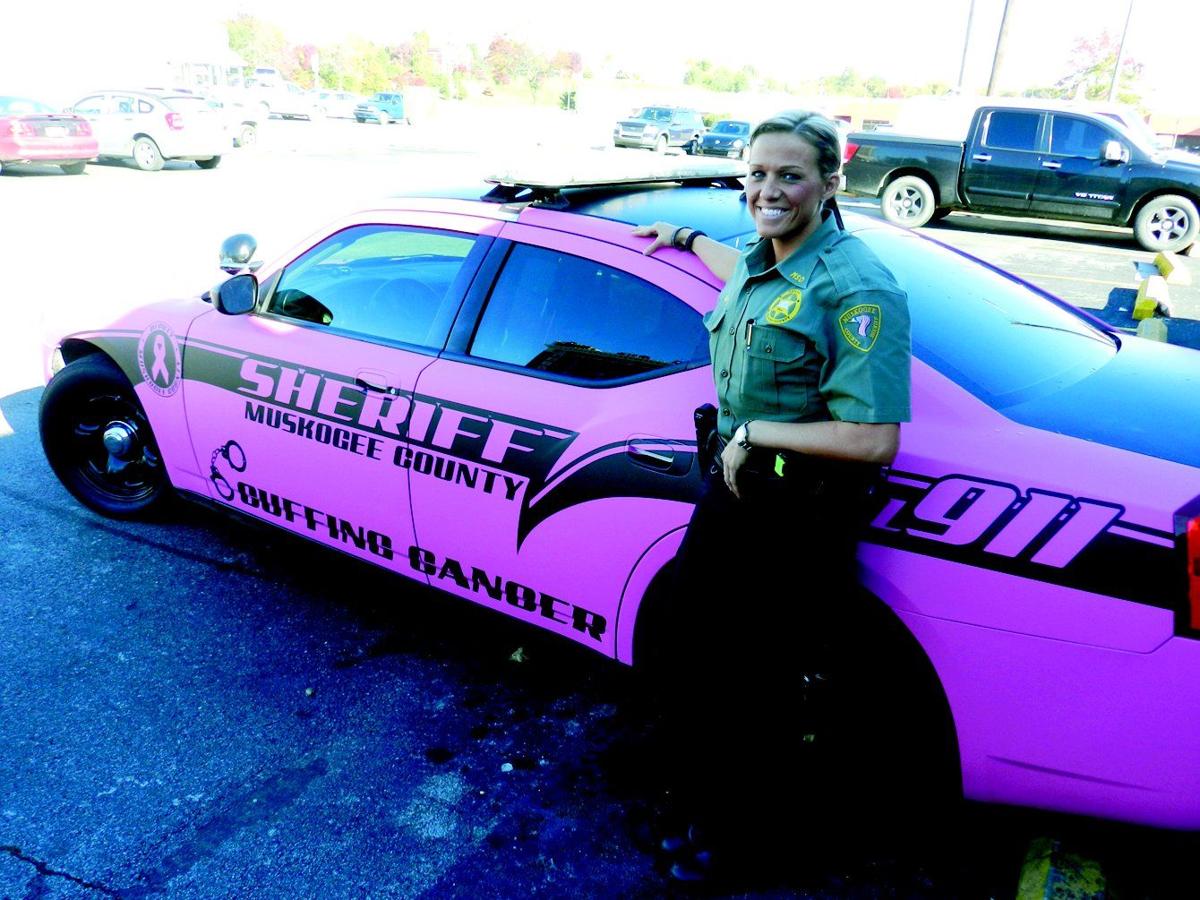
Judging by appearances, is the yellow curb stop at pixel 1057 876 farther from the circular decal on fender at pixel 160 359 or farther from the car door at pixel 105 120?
the car door at pixel 105 120

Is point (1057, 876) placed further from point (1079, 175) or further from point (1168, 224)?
point (1168, 224)

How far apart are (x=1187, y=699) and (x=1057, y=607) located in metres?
0.29

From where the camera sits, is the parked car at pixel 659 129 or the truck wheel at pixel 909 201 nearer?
the truck wheel at pixel 909 201

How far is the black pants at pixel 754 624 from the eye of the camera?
1.94 metres

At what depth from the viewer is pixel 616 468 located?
2469mm

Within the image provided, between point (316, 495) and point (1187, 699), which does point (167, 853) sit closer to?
point (316, 495)

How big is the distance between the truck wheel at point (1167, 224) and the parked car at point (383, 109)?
37.4 metres

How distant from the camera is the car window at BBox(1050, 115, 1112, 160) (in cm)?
1275

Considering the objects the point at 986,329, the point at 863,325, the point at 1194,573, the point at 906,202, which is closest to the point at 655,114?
the point at 906,202

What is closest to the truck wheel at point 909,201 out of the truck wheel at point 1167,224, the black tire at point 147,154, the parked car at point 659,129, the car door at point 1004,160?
the car door at point 1004,160

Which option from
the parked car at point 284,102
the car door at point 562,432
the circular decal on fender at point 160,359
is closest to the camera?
the car door at point 562,432

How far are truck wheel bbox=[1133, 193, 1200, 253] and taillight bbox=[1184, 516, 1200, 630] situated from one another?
12.9 m

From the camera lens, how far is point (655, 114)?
1264 inches

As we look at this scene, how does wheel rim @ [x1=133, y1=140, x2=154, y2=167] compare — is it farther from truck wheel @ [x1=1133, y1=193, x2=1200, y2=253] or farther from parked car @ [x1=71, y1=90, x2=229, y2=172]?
truck wheel @ [x1=1133, y1=193, x2=1200, y2=253]
